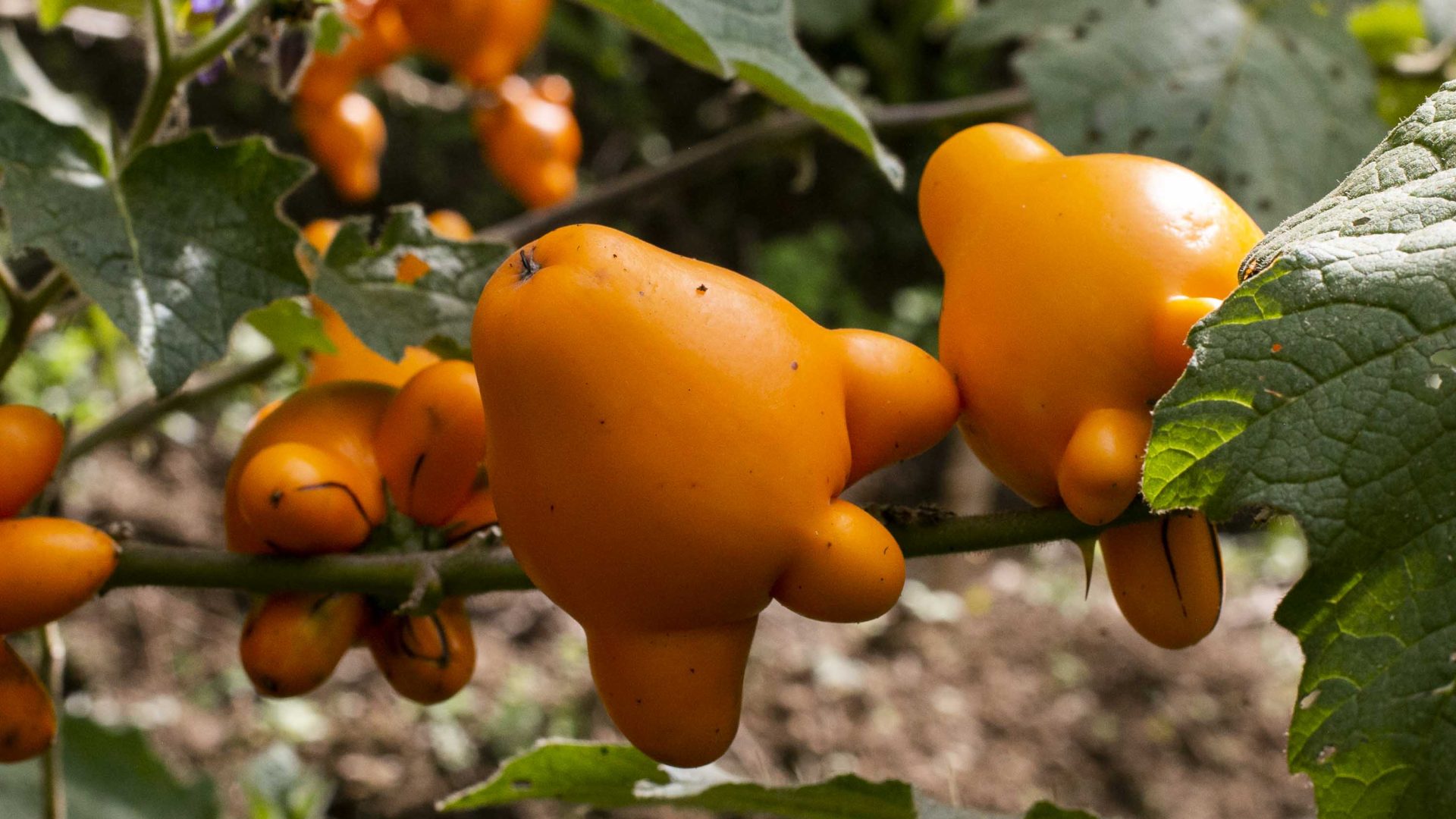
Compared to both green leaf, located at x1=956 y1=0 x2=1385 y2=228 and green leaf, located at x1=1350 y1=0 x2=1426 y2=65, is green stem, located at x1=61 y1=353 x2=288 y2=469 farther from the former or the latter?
green leaf, located at x1=1350 y1=0 x2=1426 y2=65

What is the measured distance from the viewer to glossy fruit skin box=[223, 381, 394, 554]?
72 centimetres

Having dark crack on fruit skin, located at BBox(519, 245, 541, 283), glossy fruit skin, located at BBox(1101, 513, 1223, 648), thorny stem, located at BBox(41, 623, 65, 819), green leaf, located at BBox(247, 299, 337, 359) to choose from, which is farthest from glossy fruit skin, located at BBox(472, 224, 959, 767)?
thorny stem, located at BBox(41, 623, 65, 819)

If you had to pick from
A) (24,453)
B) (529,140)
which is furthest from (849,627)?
(24,453)

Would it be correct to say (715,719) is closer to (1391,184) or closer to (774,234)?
(1391,184)

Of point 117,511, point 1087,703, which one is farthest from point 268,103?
point 1087,703

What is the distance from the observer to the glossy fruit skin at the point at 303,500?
662mm

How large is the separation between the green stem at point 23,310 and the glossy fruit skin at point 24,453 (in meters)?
0.17

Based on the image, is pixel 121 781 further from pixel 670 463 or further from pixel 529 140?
pixel 670 463

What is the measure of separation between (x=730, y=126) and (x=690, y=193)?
280 mm

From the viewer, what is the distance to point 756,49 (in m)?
0.89

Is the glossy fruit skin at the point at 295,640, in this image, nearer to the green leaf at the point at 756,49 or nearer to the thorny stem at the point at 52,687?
the thorny stem at the point at 52,687

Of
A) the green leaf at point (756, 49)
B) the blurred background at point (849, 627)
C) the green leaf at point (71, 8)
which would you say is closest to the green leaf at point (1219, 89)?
the blurred background at point (849, 627)

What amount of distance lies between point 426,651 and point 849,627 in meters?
2.10

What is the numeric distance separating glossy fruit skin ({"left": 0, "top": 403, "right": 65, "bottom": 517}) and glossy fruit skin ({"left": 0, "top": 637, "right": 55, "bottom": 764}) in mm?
88
